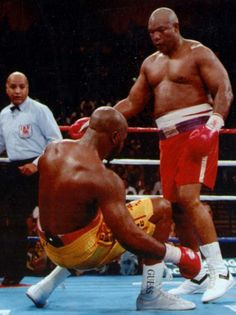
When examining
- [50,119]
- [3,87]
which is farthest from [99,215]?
[3,87]

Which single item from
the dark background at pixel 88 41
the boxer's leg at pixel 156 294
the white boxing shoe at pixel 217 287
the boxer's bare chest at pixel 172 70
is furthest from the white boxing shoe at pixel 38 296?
the dark background at pixel 88 41

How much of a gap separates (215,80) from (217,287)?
0.91 metres

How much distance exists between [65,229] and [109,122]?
1.39ft

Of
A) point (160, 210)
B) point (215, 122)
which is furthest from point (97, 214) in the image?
point (215, 122)

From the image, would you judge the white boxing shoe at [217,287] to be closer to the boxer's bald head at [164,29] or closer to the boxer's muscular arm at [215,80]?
the boxer's muscular arm at [215,80]

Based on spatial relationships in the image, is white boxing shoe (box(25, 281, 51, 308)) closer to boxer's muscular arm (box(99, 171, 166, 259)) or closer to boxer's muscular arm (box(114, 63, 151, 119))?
boxer's muscular arm (box(99, 171, 166, 259))

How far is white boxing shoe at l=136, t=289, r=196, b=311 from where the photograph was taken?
7.63ft

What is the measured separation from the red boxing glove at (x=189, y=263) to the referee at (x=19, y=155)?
1.07 metres

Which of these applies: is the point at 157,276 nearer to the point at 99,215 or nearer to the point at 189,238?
the point at 99,215

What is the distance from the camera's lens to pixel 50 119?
11.1ft

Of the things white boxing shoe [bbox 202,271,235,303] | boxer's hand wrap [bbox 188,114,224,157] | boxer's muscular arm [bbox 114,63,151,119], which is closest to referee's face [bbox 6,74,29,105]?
boxer's muscular arm [bbox 114,63,151,119]

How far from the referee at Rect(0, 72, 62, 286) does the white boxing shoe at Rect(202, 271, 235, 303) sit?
3.98 ft

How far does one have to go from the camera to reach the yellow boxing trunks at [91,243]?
2262 millimetres

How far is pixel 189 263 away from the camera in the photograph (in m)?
2.53
